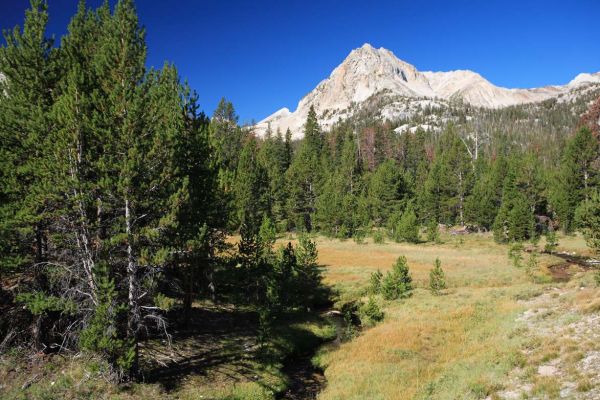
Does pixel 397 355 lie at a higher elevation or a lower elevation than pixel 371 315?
lower

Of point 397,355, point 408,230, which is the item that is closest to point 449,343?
point 397,355

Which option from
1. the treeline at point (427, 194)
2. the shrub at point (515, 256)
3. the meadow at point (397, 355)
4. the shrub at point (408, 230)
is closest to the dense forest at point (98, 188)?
the meadow at point (397, 355)

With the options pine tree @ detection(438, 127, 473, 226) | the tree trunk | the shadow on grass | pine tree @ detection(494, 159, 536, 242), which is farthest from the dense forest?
pine tree @ detection(438, 127, 473, 226)

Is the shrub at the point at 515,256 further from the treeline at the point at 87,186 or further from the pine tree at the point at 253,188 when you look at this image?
the treeline at the point at 87,186

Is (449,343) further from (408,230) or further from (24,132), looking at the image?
(408,230)

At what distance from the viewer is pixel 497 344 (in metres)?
17.2

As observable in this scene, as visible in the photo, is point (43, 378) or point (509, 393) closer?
point (509, 393)

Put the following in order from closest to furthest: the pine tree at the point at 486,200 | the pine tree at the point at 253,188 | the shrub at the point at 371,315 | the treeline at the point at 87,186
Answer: the treeline at the point at 87,186, the shrub at the point at 371,315, the pine tree at the point at 253,188, the pine tree at the point at 486,200

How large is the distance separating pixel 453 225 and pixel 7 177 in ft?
227

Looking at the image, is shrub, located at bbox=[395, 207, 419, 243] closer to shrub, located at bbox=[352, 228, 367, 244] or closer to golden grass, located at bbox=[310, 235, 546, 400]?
shrub, located at bbox=[352, 228, 367, 244]

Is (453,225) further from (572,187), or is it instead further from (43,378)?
(43,378)

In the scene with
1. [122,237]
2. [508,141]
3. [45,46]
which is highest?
[508,141]

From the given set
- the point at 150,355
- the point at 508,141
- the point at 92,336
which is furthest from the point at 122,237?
the point at 508,141

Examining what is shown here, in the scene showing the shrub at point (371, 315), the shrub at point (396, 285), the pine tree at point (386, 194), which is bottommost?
the shrub at point (371, 315)
